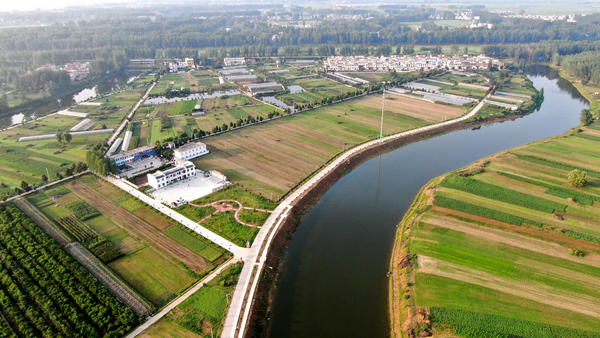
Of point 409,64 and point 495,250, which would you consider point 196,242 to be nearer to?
point 495,250

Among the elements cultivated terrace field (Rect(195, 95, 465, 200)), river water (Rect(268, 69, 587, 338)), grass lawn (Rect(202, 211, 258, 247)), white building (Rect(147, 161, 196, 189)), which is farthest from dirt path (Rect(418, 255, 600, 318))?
white building (Rect(147, 161, 196, 189))

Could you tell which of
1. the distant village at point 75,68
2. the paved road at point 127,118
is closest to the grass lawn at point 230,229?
the paved road at point 127,118

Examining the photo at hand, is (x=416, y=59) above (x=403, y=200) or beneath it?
above

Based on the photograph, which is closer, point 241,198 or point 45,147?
point 241,198

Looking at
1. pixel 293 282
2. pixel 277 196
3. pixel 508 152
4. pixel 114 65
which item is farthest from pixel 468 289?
pixel 114 65

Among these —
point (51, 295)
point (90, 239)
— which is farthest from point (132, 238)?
point (51, 295)

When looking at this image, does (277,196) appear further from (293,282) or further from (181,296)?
(181,296)

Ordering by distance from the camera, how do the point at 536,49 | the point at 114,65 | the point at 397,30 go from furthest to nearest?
the point at 397,30, the point at 536,49, the point at 114,65
